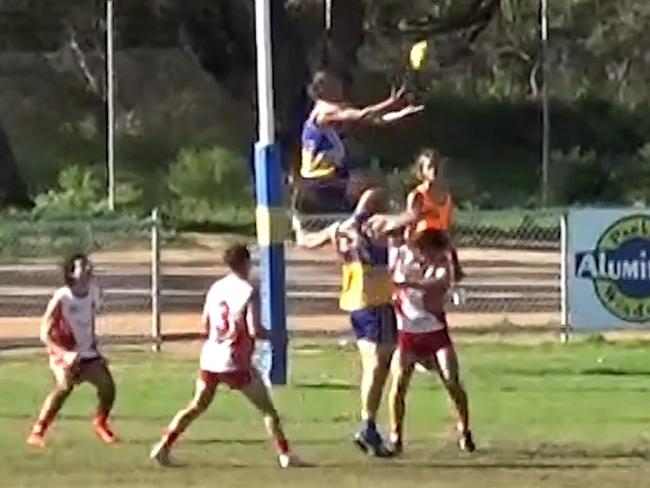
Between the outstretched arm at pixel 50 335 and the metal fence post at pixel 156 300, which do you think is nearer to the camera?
the outstretched arm at pixel 50 335

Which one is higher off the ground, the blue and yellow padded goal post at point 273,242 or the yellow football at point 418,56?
the yellow football at point 418,56

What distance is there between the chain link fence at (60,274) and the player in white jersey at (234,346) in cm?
1102

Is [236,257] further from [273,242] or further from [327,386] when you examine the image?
[327,386]

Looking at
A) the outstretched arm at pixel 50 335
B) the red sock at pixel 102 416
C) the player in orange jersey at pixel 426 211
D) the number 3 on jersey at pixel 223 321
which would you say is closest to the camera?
the number 3 on jersey at pixel 223 321

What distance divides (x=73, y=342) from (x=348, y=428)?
89.9 inches

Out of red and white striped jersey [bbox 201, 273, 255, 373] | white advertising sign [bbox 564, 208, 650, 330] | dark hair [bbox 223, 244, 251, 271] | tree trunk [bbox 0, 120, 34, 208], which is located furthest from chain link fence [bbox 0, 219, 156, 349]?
dark hair [bbox 223, 244, 251, 271]

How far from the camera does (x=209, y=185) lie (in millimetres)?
44500

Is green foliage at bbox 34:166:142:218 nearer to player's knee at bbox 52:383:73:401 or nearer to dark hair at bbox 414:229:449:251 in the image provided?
player's knee at bbox 52:383:73:401

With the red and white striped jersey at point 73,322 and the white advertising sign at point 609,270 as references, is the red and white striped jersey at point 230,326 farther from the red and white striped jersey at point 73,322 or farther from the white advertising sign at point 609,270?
the white advertising sign at point 609,270

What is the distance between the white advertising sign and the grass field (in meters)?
1.32

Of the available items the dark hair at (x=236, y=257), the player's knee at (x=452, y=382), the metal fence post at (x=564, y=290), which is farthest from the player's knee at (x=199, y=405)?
the metal fence post at (x=564, y=290)

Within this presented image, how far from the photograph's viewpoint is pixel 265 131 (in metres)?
19.9

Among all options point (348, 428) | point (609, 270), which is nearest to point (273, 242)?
point (348, 428)

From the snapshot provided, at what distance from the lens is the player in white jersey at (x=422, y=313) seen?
15055 mm
